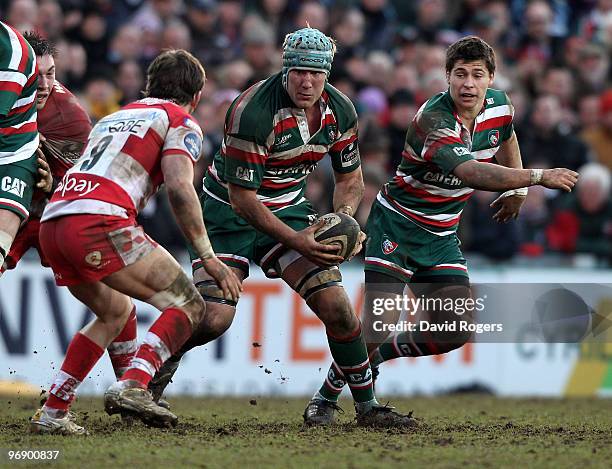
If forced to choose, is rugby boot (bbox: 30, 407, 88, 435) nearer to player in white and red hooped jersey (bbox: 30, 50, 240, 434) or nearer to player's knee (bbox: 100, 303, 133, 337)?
player in white and red hooped jersey (bbox: 30, 50, 240, 434)

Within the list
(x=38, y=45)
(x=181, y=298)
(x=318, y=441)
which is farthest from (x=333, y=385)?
(x=38, y=45)

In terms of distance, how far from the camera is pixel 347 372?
827 cm

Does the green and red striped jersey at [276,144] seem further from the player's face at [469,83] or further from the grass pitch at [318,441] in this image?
the grass pitch at [318,441]

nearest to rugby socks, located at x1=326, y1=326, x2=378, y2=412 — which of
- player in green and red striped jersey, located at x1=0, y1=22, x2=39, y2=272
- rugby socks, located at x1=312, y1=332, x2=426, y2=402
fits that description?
rugby socks, located at x1=312, y1=332, x2=426, y2=402

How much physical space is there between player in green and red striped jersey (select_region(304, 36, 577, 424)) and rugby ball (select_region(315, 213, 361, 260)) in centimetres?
81

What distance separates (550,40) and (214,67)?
5282mm

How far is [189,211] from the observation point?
7.09 metres

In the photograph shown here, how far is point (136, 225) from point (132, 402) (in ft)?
3.59

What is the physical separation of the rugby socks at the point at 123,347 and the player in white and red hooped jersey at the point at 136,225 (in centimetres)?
106

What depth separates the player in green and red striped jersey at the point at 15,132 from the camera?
809cm

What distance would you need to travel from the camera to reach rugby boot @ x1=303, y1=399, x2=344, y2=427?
8.62 m

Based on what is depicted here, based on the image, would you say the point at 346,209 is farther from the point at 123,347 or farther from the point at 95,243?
the point at 95,243

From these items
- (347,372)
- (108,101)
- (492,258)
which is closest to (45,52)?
(347,372)

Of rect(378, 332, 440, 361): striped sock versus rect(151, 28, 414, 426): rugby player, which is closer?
rect(151, 28, 414, 426): rugby player
